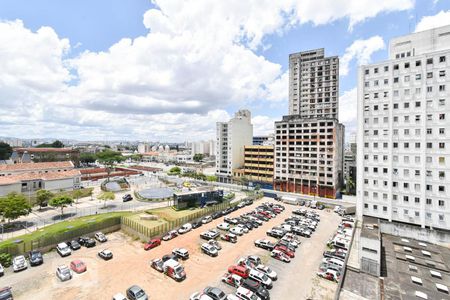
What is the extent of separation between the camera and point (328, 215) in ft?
172

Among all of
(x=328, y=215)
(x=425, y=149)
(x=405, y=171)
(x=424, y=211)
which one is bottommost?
(x=328, y=215)

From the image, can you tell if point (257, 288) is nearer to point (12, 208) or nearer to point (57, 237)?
point (57, 237)

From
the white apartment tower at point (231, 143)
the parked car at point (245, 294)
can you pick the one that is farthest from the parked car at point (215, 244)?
the white apartment tower at point (231, 143)

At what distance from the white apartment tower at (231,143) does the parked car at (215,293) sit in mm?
72785

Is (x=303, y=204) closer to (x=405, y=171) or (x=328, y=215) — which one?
(x=328, y=215)

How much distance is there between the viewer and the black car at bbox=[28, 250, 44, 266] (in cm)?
2940

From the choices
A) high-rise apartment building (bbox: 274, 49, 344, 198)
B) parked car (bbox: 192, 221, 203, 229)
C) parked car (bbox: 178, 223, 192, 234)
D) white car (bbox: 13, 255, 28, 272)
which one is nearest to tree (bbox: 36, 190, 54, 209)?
white car (bbox: 13, 255, 28, 272)

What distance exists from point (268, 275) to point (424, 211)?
35414mm

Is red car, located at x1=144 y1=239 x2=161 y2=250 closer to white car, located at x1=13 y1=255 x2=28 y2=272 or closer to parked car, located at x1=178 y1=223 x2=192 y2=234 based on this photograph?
parked car, located at x1=178 y1=223 x2=192 y2=234

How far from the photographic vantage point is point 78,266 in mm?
28141

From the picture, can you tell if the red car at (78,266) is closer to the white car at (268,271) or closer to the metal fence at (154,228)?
the metal fence at (154,228)

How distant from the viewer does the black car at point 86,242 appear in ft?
115

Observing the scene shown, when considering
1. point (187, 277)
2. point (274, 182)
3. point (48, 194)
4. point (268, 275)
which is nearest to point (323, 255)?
point (268, 275)

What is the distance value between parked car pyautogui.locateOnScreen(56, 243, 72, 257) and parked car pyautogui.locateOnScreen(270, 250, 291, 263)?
3025 cm
